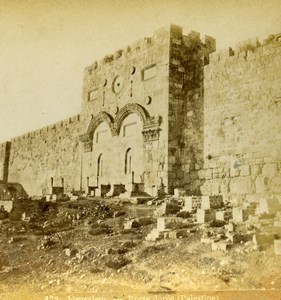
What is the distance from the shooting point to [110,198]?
12773 mm

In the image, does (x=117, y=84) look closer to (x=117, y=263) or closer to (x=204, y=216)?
(x=204, y=216)

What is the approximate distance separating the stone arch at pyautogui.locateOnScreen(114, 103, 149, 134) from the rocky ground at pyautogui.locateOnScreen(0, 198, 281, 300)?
212 inches

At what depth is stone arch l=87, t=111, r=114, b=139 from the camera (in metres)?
15.7

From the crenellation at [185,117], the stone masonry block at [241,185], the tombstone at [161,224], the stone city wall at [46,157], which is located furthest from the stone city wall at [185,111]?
the stone city wall at [46,157]

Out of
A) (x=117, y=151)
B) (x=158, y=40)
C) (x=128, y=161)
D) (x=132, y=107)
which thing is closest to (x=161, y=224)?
(x=128, y=161)

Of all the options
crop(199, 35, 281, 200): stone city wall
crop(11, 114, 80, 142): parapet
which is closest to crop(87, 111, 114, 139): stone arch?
crop(11, 114, 80, 142): parapet

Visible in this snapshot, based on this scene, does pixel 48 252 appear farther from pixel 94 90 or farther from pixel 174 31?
pixel 94 90

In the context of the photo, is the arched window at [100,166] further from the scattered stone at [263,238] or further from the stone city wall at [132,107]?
the scattered stone at [263,238]

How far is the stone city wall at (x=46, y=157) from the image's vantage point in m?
20.3

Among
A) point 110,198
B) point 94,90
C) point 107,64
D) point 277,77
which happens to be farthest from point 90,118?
point 277,77

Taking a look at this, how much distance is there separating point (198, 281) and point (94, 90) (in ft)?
41.7

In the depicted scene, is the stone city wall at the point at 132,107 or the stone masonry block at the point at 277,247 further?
the stone city wall at the point at 132,107

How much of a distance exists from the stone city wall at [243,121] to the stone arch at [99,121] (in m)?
4.33

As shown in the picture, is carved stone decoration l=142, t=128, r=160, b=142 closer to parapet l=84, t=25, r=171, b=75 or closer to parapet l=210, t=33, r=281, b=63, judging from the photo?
parapet l=210, t=33, r=281, b=63
